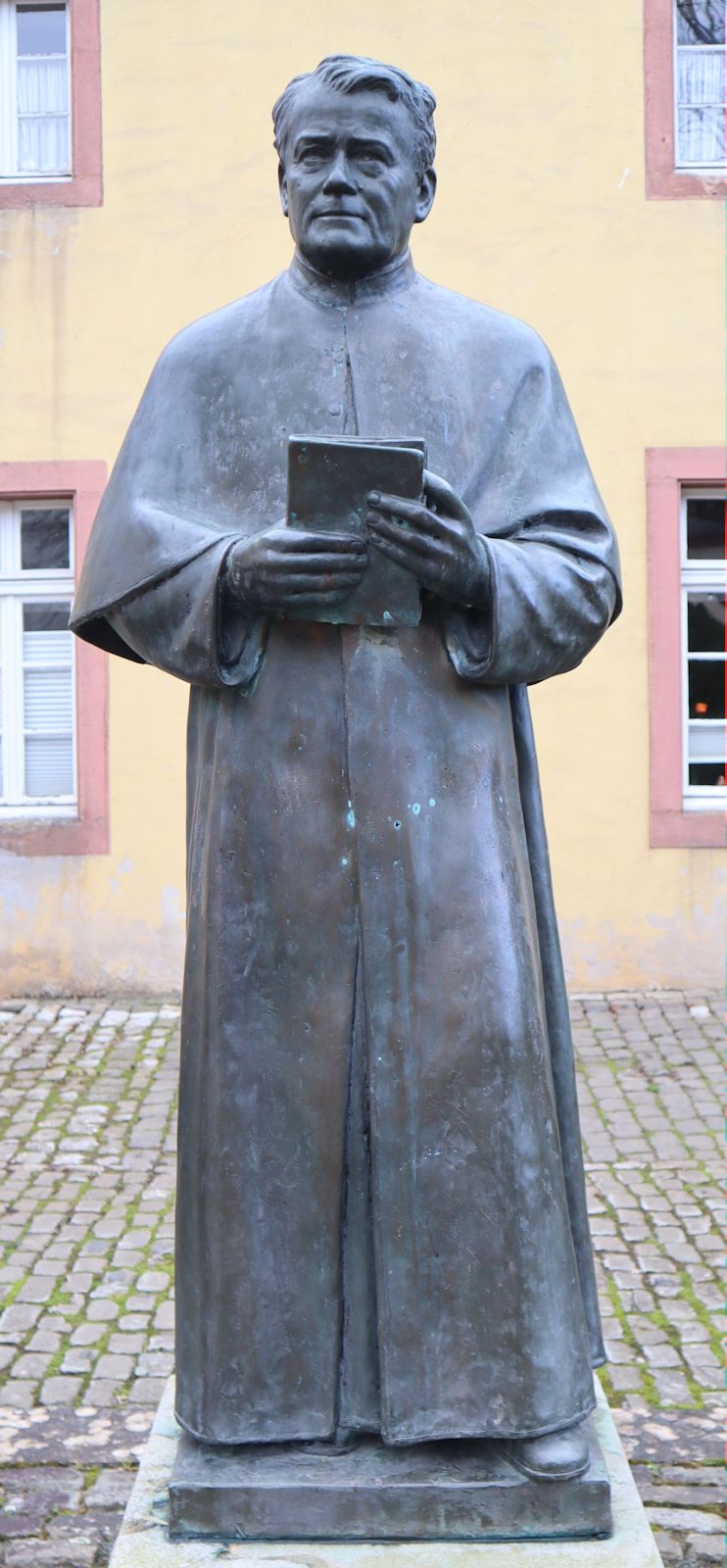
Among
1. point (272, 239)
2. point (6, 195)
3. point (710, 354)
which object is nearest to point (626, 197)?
point (710, 354)

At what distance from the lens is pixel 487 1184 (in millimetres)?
2418

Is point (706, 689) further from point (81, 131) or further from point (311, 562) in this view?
point (311, 562)

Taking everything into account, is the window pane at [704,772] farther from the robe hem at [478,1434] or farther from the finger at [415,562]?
the finger at [415,562]

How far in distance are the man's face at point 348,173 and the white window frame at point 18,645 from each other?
25.4 ft

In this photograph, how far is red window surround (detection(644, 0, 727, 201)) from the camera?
946 centimetres

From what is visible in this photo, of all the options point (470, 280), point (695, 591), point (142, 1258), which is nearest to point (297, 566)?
point (142, 1258)

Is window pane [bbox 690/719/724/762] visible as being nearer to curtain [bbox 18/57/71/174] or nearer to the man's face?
curtain [bbox 18/57/71/174]

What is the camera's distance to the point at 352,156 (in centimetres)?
234

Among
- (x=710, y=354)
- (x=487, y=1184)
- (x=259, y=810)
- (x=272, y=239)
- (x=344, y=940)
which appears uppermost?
(x=272, y=239)

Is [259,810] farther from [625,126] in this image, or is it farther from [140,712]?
[625,126]

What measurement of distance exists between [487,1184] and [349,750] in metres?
0.65

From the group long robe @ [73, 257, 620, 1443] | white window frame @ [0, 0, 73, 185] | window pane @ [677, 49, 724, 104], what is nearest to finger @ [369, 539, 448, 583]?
long robe @ [73, 257, 620, 1443]

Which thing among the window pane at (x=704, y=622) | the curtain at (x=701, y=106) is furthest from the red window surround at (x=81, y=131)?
the window pane at (x=704, y=622)

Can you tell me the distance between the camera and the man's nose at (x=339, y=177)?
232 centimetres
